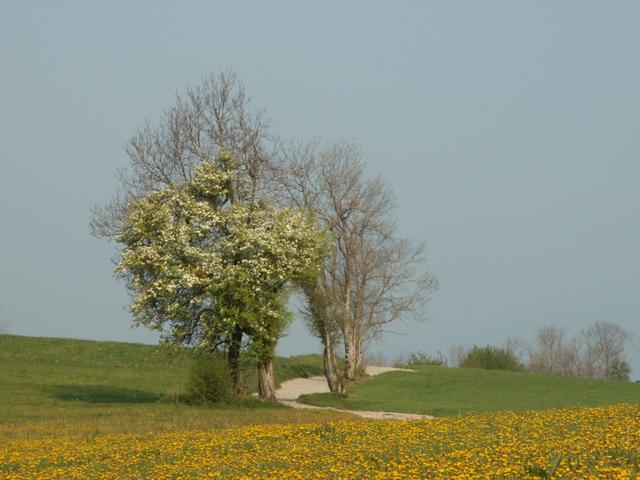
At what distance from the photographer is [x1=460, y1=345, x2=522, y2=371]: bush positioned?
9100 centimetres

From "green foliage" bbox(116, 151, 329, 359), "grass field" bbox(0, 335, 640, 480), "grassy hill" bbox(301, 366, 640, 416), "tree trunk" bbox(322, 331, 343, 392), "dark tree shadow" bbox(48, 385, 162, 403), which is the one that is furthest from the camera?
"tree trunk" bbox(322, 331, 343, 392)

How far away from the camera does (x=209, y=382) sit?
4600 cm

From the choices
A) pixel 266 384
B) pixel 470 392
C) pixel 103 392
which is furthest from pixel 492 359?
pixel 103 392

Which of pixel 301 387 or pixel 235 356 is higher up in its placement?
pixel 235 356

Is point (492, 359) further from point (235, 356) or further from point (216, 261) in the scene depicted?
point (216, 261)

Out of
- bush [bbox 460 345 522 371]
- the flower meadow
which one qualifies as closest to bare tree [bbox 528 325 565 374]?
bush [bbox 460 345 522 371]

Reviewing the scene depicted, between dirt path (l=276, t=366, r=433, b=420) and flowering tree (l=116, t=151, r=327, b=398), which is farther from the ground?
flowering tree (l=116, t=151, r=327, b=398)

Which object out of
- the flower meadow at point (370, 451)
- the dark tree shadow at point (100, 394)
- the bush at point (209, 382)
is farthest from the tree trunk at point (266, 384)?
the flower meadow at point (370, 451)

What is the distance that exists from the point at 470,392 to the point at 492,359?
26.9 meters

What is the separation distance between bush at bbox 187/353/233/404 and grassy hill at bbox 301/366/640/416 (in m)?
9.69

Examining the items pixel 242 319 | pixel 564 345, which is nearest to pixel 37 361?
pixel 242 319

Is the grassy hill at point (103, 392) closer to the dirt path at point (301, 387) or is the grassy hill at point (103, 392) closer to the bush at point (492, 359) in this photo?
the dirt path at point (301, 387)

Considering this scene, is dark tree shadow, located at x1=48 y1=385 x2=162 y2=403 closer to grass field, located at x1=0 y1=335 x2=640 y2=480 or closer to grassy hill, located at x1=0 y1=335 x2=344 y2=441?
grassy hill, located at x1=0 y1=335 x2=344 y2=441

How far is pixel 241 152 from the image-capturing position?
2152 inches
